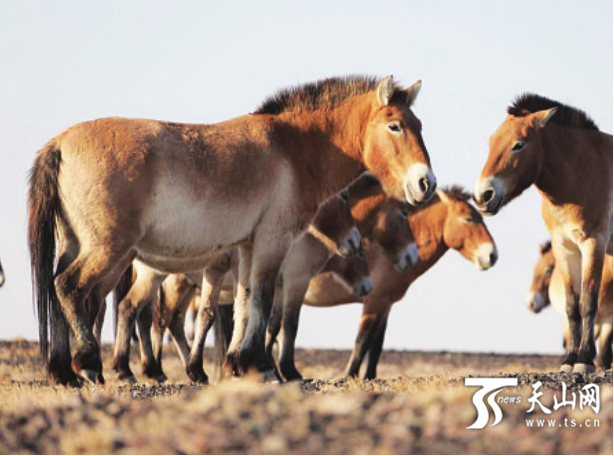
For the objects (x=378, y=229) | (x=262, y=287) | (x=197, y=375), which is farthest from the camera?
(x=378, y=229)

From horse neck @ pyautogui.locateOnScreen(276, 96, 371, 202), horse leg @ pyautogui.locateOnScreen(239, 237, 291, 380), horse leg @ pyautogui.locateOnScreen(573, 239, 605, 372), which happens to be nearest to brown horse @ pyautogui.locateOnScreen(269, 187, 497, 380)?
horse leg @ pyautogui.locateOnScreen(573, 239, 605, 372)

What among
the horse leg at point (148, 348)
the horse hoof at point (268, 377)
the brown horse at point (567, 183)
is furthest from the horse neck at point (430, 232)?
the horse hoof at point (268, 377)

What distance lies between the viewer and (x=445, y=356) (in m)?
25.8

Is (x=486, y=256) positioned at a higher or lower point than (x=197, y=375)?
higher

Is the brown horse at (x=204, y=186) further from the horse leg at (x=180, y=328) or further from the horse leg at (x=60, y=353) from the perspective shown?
the horse leg at (x=180, y=328)

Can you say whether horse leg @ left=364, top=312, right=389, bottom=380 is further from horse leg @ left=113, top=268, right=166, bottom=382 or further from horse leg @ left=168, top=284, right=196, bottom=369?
horse leg @ left=113, top=268, right=166, bottom=382

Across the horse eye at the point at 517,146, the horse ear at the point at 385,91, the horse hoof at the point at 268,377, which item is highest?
the horse ear at the point at 385,91

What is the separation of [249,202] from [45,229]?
185 centimetres

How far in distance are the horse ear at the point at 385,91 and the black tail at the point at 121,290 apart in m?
4.58

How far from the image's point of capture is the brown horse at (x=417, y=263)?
1803cm

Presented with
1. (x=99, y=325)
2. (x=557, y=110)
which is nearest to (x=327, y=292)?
(x=99, y=325)

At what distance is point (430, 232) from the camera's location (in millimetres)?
19703

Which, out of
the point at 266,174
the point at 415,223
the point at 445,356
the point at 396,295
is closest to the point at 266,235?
the point at 266,174

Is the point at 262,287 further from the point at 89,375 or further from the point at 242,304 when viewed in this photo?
the point at 89,375
